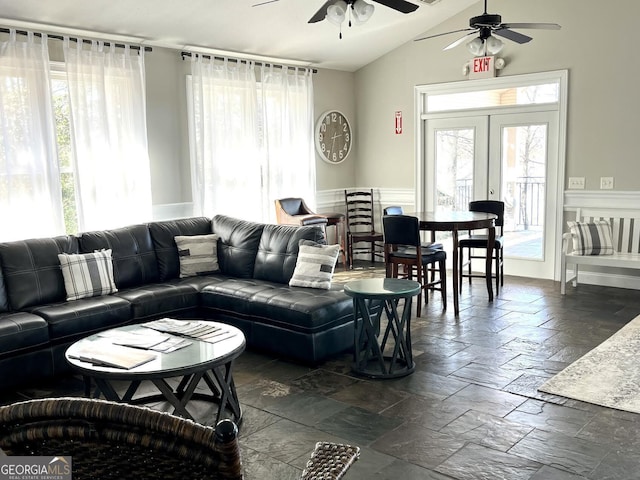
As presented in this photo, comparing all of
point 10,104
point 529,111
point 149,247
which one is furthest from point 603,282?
point 10,104

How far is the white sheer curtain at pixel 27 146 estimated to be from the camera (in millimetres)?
5008

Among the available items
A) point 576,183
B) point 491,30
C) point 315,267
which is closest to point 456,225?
point 315,267

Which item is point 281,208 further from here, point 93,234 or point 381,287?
point 381,287

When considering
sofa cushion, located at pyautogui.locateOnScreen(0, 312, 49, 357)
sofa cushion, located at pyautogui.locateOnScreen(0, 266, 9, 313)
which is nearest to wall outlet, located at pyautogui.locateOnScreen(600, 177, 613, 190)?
sofa cushion, located at pyautogui.locateOnScreen(0, 312, 49, 357)

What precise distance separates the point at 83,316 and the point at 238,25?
3430mm

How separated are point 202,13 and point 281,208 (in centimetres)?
241

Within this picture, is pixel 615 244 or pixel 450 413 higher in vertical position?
pixel 615 244

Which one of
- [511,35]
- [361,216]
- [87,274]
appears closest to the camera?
[87,274]

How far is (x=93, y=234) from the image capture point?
5.02 m

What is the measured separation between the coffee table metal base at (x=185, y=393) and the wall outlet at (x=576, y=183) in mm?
4682

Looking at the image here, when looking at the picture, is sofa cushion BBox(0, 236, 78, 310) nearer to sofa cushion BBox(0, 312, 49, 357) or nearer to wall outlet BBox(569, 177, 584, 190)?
sofa cushion BBox(0, 312, 49, 357)

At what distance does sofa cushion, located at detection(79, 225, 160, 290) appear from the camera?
4.97 metres

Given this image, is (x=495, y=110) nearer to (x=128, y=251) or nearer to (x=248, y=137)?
(x=248, y=137)

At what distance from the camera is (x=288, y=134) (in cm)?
745
